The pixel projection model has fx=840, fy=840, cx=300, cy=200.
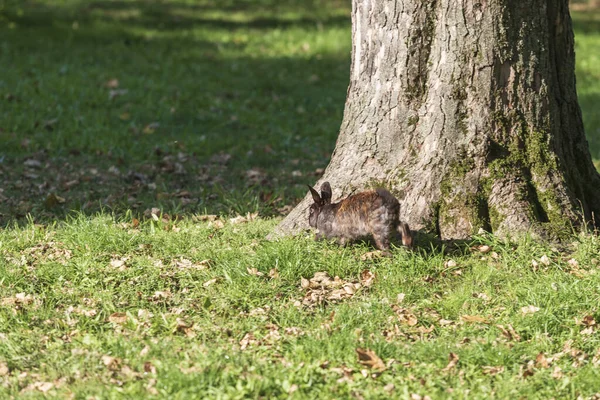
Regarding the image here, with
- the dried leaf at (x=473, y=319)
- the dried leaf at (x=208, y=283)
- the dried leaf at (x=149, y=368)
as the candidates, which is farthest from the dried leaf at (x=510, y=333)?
the dried leaf at (x=149, y=368)

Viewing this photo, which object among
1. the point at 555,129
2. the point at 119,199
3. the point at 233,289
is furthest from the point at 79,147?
the point at 555,129

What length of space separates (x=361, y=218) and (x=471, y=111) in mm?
1217

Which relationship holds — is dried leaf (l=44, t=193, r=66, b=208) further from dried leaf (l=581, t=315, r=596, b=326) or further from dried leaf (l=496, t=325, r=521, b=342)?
dried leaf (l=581, t=315, r=596, b=326)

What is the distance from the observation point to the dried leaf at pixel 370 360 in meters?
5.00

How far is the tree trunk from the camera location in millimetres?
6473

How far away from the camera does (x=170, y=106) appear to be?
41.9 feet

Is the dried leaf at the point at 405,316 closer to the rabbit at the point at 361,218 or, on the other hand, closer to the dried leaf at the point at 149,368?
the rabbit at the point at 361,218

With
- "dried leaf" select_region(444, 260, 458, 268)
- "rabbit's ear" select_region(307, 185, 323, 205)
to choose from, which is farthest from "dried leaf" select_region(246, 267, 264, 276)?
"dried leaf" select_region(444, 260, 458, 268)

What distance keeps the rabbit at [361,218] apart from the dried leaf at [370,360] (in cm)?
135

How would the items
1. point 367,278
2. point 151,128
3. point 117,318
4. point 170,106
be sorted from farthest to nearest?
point 170,106 < point 151,128 < point 367,278 < point 117,318

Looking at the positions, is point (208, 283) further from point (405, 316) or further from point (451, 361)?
point (451, 361)

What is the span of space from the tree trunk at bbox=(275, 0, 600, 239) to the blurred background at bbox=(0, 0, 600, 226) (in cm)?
205

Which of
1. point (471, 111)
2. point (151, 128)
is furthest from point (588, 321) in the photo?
point (151, 128)

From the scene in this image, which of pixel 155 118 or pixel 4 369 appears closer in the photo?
pixel 4 369
